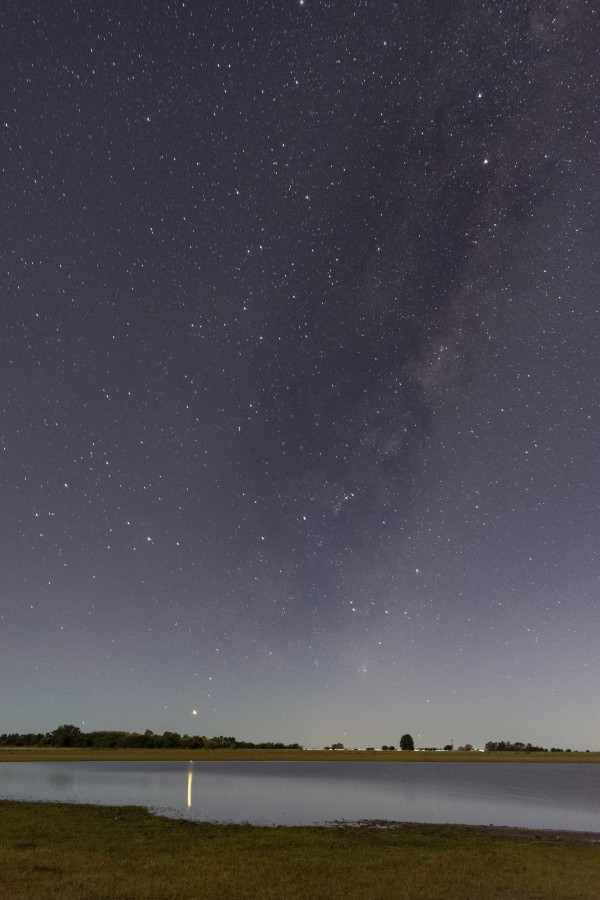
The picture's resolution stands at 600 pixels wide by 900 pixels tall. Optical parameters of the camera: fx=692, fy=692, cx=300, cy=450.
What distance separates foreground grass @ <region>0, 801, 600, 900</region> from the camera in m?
17.7

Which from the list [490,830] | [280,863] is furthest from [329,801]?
[280,863]

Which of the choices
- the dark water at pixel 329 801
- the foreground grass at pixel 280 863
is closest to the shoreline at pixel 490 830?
the foreground grass at pixel 280 863

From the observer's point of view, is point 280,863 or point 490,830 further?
point 490,830

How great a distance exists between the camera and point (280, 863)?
21.8m

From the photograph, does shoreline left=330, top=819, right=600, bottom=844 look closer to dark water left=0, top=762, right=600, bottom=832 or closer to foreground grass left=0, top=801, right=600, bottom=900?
foreground grass left=0, top=801, right=600, bottom=900

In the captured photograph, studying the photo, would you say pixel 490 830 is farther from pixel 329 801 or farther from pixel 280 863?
pixel 329 801

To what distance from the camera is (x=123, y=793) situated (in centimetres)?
5244

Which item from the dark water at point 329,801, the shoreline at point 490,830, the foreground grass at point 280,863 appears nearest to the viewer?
the foreground grass at point 280,863

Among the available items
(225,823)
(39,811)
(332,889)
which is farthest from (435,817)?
(332,889)

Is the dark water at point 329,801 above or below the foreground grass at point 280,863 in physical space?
below

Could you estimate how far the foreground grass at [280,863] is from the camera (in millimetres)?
17672

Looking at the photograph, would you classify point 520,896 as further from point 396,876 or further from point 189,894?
point 189,894

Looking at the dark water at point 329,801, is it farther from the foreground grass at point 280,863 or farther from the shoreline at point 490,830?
the foreground grass at point 280,863

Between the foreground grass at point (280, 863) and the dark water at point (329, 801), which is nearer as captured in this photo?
the foreground grass at point (280, 863)
